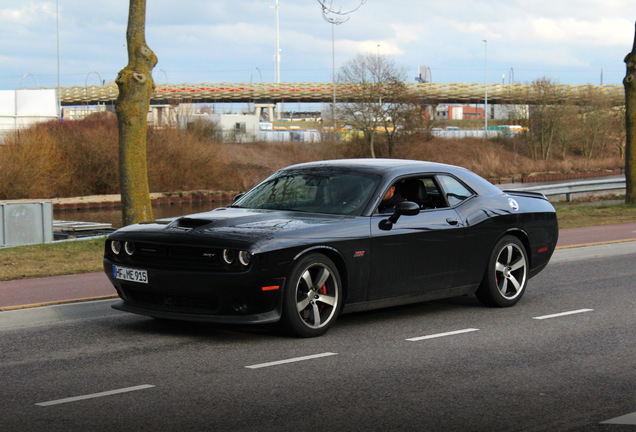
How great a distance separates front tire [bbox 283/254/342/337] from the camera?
7441 millimetres

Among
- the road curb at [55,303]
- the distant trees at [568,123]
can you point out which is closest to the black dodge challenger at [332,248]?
the road curb at [55,303]

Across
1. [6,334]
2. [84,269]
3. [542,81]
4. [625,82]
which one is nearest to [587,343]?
[6,334]

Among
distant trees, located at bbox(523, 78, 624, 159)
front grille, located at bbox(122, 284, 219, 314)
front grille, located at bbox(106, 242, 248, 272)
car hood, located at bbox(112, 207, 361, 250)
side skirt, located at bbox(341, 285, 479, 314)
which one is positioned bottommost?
side skirt, located at bbox(341, 285, 479, 314)

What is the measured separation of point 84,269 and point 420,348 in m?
6.31

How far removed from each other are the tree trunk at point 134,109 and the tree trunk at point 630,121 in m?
16.0

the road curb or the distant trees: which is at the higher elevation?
the distant trees

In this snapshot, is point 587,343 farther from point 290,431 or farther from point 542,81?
point 542,81

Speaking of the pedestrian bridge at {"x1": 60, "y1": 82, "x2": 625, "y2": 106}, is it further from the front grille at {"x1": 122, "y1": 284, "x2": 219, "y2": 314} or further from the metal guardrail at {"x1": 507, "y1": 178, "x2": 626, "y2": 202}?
the front grille at {"x1": 122, "y1": 284, "x2": 219, "y2": 314}

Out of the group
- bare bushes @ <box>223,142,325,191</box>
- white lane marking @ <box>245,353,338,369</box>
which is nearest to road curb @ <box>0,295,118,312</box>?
white lane marking @ <box>245,353,338,369</box>

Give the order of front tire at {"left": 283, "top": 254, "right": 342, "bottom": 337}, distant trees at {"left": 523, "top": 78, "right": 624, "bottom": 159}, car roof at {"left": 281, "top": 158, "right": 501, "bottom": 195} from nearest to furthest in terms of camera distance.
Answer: front tire at {"left": 283, "top": 254, "right": 342, "bottom": 337}, car roof at {"left": 281, "top": 158, "right": 501, "bottom": 195}, distant trees at {"left": 523, "top": 78, "right": 624, "bottom": 159}

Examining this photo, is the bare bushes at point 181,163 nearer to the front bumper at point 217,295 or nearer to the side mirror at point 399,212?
the side mirror at point 399,212

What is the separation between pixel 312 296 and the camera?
7.64 meters

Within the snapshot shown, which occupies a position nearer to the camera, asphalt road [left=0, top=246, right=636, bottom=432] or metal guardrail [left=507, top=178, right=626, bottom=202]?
asphalt road [left=0, top=246, right=636, bottom=432]

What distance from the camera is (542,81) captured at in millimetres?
73625
